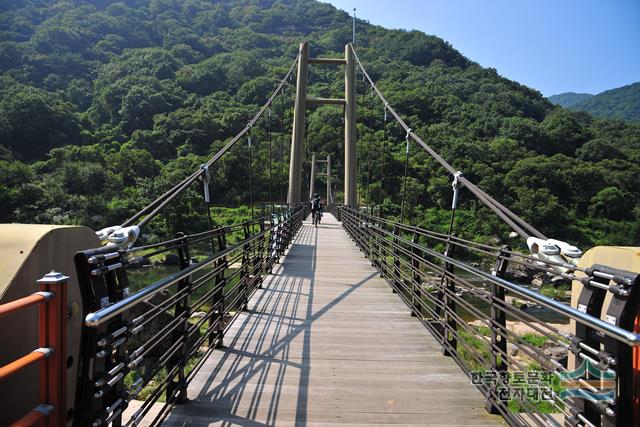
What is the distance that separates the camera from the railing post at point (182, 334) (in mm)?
2045

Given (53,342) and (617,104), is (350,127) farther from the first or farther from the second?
(617,104)

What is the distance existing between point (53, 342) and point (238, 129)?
40.0 meters

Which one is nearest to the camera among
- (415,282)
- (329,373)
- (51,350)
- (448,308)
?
(51,350)

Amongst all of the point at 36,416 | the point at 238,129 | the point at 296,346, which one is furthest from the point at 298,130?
the point at 238,129

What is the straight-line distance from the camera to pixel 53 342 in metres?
1.11

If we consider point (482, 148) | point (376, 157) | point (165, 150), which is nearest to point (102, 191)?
point (165, 150)

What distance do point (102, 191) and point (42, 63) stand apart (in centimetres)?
3257

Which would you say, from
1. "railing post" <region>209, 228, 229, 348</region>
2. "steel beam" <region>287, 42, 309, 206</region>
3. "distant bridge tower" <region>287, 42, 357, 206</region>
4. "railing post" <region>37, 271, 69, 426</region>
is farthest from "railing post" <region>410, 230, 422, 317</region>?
"steel beam" <region>287, 42, 309, 206</region>

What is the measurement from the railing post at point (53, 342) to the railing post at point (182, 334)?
914mm

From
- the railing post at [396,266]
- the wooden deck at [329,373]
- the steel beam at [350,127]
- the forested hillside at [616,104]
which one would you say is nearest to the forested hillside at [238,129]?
the steel beam at [350,127]

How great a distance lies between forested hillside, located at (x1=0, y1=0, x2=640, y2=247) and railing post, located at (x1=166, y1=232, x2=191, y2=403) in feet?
40.1

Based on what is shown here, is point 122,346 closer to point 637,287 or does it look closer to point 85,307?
point 85,307

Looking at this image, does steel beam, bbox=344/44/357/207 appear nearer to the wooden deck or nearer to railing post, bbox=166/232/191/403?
the wooden deck

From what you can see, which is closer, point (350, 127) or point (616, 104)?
point (350, 127)
